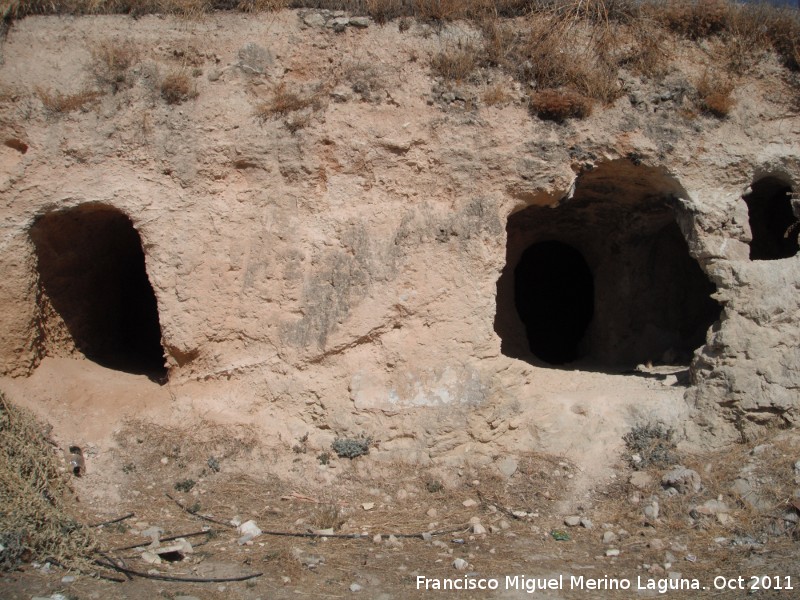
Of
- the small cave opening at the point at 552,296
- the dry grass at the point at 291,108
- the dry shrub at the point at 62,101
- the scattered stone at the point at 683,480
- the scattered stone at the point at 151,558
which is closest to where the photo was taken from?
the scattered stone at the point at 151,558

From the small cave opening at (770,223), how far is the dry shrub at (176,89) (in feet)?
18.6

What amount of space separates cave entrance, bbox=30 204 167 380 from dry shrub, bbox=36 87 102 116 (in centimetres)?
88

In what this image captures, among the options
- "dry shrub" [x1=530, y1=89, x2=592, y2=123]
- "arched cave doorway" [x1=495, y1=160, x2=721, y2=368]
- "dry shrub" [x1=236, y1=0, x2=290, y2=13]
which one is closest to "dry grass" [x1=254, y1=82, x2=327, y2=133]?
"dry shrub" [x1=236, y1=0, x2=290, y2=13]

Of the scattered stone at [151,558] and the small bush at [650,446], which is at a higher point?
the small bush at [650,446]

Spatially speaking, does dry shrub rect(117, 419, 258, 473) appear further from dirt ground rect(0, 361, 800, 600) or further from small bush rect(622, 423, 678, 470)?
small bush rect(622, 423, 678, 470)

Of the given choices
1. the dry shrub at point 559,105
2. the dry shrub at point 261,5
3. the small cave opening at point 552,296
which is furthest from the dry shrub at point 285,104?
the small cave opening at point 552,296

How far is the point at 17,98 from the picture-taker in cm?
691

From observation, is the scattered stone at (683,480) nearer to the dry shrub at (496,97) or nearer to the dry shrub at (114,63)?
the dry shrub at (496,97)

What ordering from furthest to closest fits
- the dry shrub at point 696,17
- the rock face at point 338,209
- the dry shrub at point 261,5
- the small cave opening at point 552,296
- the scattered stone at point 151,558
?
1. the small cave opening at point 552,296
2. the dry shrub at point 696,17
3. the dry shrub at point 261,5
4. the rock face at point 338,209
5. the scattered stone at point 151,558

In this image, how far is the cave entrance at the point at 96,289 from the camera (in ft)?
22.8

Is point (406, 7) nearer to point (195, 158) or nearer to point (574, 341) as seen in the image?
point (195, 158)

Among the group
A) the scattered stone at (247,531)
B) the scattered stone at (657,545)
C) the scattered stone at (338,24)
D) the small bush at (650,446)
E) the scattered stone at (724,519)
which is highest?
the scattered stone at (338,24)

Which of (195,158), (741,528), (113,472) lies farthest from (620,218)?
(113,472)

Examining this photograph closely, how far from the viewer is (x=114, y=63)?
704 cm
